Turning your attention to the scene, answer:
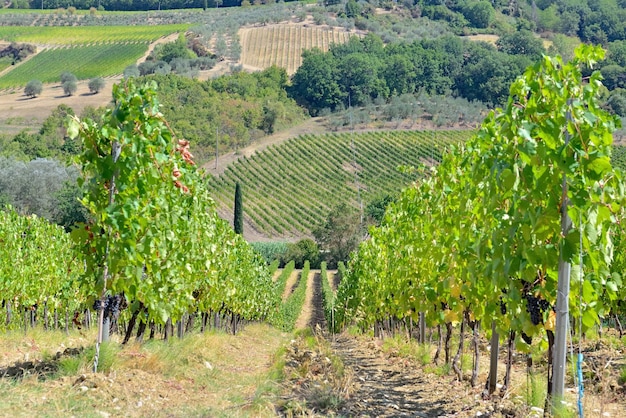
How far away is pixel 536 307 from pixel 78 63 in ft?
450

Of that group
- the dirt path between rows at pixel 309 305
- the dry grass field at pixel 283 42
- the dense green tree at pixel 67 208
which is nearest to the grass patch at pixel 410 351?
the dirt path between rows at pixel 309 305

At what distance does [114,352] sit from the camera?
352 inches

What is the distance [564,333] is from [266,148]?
3430 inches

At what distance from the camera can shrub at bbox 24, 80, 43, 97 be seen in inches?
4530

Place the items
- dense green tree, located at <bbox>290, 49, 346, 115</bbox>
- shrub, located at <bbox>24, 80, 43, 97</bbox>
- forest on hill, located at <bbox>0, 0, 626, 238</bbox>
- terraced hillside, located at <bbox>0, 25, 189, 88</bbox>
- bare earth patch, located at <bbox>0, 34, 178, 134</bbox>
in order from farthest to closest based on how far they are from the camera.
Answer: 1. terraced hillside, located at <bbox>0, 25, 189, 88</bbox>
2. dense green tree, located at <bbox>290, 49, 346, 115</bbox>
3. shrub, located at <bbox>24, 80, 43, 97</bbox>
4. bare earth patch, located at <bbox>0, 34, 178, 134</bbox>
5. forest on hill, located at <bbox>0, 0, 626, 238</bbox>

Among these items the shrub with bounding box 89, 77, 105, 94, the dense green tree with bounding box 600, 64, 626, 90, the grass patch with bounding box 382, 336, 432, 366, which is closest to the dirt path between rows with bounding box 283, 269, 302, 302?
the grass patch with bounding box 382, 336, 432, 366

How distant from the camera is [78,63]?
442ft

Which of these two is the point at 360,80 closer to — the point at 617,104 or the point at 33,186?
the point at 617,104

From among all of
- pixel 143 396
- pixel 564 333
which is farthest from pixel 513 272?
pixel 143 396

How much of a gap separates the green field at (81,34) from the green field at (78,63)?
5569 mm

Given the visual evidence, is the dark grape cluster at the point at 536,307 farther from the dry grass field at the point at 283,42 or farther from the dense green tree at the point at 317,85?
the dry grass field at the point at 283,42

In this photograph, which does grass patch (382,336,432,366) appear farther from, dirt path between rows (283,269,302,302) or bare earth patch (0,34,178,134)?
bare earth patch (0,34,178,134)

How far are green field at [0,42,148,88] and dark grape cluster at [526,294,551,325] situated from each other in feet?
415

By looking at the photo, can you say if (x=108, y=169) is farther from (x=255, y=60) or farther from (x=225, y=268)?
(x=255, y=60)
